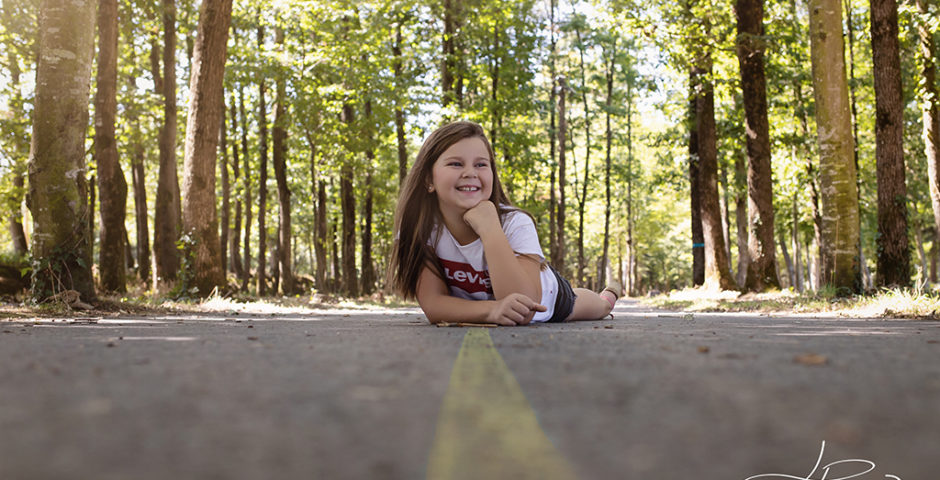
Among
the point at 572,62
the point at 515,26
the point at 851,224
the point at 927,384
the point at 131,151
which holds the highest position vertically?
the point at 572,62

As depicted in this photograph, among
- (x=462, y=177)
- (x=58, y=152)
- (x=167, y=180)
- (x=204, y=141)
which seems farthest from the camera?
(x=167, y=180)

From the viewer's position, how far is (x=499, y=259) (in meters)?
4.24

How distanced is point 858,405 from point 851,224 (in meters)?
9.71

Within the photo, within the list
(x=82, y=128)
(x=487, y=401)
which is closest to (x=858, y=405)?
(x=487, y=401)

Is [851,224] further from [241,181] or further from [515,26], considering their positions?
[241,181]

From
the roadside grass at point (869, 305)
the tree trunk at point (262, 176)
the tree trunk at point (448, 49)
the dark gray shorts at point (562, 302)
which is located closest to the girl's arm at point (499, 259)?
the dark gray shorts at point (562, 302)

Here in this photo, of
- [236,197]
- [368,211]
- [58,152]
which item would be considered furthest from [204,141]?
[236,197]

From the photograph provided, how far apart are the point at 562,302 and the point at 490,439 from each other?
172 inches

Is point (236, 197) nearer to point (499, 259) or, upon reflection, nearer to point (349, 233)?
point (349, 233)

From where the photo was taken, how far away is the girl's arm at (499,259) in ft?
13.9

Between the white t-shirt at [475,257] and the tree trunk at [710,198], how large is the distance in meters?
13.6

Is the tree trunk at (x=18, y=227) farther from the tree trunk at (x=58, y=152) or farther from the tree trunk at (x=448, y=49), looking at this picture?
the tree trunk at (x=58, y=152)

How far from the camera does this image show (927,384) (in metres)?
1.46

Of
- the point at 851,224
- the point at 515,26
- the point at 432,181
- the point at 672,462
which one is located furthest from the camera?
the point at 515,26
